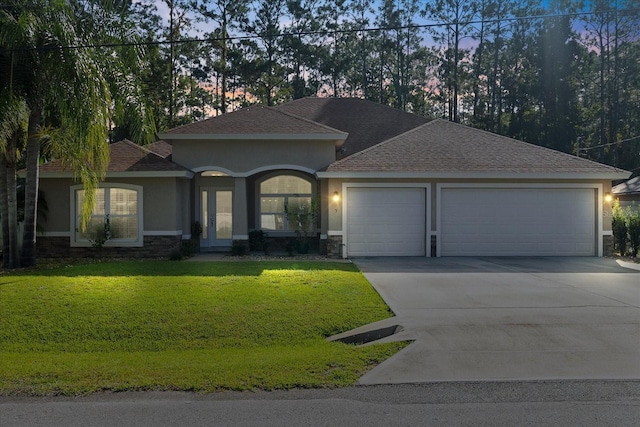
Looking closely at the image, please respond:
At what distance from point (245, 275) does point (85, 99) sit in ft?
17.0

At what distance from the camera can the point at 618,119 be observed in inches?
1406

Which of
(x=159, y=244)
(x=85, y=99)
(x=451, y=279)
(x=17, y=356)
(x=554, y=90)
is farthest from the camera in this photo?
(x=554, y=90)

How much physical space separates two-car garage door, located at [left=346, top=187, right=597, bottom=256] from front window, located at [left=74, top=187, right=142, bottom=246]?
798 cm

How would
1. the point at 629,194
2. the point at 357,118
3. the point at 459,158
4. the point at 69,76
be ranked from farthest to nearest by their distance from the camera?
the point at 629,194 < the point at 357,118 < the point at 459,158 < the point at 69,76

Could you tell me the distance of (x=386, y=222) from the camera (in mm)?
15211

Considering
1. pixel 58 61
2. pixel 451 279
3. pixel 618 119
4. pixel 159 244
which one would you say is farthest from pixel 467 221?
pixel 618 119

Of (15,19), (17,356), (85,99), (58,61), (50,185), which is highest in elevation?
(15,19)

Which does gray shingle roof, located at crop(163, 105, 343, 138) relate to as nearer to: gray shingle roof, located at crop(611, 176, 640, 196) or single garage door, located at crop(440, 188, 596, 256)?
single garage door, located at crop(440, 188, 596, 256)

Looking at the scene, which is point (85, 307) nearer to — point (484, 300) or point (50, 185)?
point (484, 300)

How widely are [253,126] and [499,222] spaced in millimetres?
8571

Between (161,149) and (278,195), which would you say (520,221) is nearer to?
(278,195)

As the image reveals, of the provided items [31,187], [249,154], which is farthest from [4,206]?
[249,154]

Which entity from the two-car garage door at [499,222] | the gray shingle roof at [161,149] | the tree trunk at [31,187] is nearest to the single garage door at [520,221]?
the two-car garage door at [499,222]

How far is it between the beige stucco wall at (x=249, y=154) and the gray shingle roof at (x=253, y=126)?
40 centimetres
